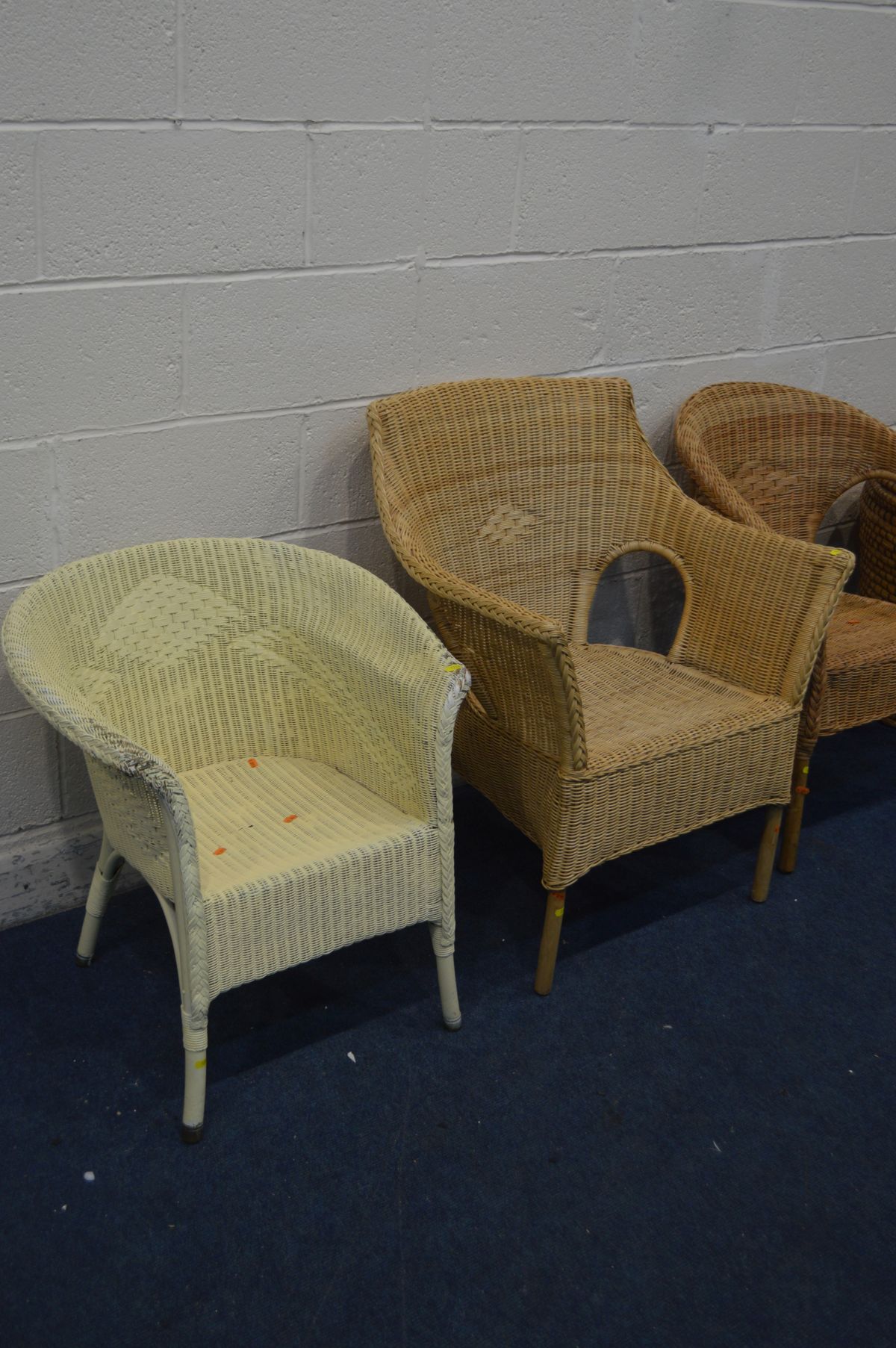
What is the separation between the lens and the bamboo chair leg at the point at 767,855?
7.64 ft

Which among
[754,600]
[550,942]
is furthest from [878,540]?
[550,942]

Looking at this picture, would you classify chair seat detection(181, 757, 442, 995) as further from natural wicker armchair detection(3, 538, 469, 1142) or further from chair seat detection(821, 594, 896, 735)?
chair seat detection(821, 594, 896, 735)

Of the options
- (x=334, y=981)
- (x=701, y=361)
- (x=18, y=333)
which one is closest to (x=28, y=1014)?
(x=334, y=981)

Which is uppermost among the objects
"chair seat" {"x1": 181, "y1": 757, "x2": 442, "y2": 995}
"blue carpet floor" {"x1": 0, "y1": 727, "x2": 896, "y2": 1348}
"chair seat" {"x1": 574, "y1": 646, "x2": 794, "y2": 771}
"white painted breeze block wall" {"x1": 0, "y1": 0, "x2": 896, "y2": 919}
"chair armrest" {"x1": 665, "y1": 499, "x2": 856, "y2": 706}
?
"white painted breeze block wall" {"x1": 0, "y1": 0, "x2": 896, "y2": 919}

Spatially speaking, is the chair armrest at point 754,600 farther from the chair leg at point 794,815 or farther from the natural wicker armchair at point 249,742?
the natural wicker armchair at point 249,742

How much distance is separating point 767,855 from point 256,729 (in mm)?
1002

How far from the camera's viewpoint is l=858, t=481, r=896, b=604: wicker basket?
2859mm

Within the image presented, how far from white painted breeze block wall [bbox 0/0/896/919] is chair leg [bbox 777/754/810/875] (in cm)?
58

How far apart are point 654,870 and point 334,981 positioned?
28.4 inches

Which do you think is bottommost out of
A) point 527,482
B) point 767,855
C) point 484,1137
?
point 484,1137

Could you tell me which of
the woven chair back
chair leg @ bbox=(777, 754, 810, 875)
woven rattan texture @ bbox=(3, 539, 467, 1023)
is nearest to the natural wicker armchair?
woven rattan texture @ bbox=(3, 539, 467, 1023)

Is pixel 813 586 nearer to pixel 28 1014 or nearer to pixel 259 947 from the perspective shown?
pixel 259 947

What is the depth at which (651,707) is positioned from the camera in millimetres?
2229

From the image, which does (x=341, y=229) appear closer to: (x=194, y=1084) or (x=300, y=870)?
(x=300, y=870)
